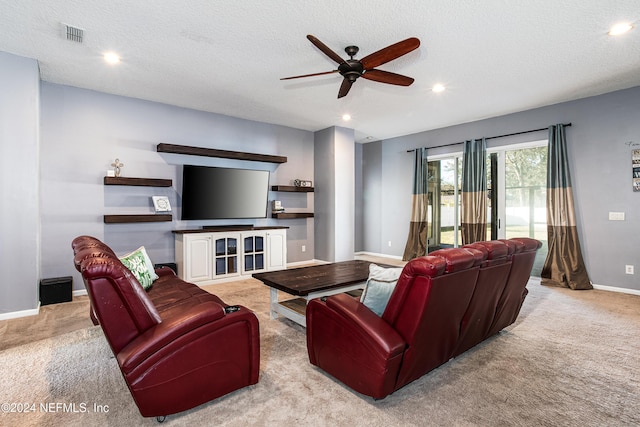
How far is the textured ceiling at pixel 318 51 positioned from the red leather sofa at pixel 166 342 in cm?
222

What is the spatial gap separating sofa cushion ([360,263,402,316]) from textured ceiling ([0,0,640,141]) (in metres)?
2.11

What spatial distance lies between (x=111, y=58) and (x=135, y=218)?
2080 millimetres

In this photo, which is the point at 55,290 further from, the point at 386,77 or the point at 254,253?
the point at 386,77

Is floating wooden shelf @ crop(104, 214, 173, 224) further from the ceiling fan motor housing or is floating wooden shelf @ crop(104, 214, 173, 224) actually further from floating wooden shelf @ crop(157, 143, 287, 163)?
the ceiling fan motor housing

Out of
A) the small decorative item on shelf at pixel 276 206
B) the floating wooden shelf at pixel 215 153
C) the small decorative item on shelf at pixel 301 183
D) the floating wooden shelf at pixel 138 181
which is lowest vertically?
the small decorative item on shelf at pixel 276 206

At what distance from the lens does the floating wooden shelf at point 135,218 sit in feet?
14.9

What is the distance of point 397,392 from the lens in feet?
6.95

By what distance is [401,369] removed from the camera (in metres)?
1.90

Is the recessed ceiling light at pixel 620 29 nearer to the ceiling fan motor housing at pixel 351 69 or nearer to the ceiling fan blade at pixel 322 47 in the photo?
the ceiling fan motor housing at pixel 351 69

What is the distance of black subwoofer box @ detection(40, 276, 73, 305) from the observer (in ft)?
12.9

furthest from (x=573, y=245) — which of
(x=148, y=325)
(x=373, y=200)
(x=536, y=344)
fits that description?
(x=148, y=325)

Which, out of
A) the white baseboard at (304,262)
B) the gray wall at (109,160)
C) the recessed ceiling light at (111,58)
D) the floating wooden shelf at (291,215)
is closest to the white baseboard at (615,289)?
the white baseboard at (304,262)

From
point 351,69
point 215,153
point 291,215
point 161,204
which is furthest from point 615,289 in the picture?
point 161,204

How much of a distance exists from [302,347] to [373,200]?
555 centimetres
